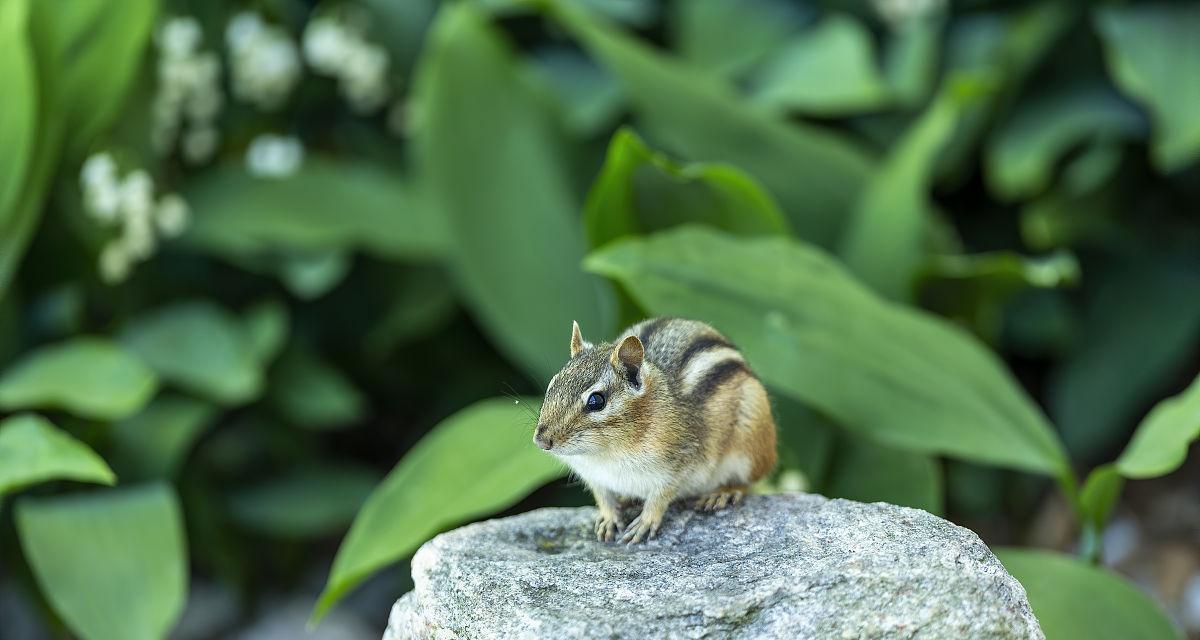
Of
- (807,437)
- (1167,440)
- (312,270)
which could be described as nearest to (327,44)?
(312,270)

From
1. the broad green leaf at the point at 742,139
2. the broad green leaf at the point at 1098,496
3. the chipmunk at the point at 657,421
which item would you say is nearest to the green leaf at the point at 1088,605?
the broad green leaf at the point at 1098,496

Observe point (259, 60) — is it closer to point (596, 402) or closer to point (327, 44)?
point (327, 44)

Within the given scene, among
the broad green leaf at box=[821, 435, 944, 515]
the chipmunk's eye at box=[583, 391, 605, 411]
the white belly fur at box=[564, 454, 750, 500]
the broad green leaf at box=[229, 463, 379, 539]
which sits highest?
the chipmunk's eye at box=[583, 391, 605, 411]

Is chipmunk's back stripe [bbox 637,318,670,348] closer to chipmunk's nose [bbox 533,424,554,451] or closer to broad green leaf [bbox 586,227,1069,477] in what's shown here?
chipmunk's nose [bbox 533,424,554,451]

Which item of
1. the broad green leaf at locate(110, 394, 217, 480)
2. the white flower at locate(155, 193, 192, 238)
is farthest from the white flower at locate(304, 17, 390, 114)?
the broad green leaf at locate(110, 394, 217, 480)

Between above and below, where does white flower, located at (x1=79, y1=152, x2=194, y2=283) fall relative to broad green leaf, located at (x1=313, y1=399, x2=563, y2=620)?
above

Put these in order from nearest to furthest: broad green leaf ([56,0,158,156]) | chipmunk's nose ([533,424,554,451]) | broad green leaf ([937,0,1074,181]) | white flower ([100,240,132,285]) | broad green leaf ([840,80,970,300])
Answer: chipmunk's nose ([533,424,554,451])
broad green leaf ([840,80,970,300])
broad green leaf ([56,0,158,156])
white flower ([100,240,132,285])
broad green leaf ([937,0,1074,181])
